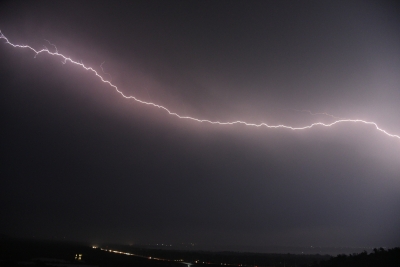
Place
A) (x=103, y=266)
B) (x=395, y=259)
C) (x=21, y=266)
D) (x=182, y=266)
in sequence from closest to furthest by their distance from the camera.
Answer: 1. (x=395, y=259)
2. (x=21, y=266)
3. (x=103, y=266)
4. (x=182, y=266)

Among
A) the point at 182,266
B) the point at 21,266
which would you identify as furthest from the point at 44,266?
the point at 182,266

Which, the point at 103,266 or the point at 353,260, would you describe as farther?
the point at 103,266

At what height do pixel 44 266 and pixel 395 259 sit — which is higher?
pixel 395 259

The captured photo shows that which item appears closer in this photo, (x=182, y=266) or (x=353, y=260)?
(x=353, y=260)

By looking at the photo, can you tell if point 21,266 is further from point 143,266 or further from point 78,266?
point 143,266

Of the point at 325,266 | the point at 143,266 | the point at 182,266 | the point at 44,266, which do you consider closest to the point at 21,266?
the point at 44,266

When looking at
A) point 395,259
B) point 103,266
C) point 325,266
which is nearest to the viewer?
point 395,259

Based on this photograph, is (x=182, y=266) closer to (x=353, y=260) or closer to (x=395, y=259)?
(x=353, y=260)

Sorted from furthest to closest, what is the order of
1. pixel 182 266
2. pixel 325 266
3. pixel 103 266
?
pixel 182 266 → pixel 103 266 → pixel 325 266

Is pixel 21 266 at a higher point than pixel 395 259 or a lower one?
lower
